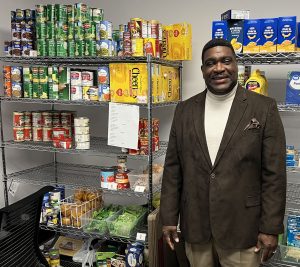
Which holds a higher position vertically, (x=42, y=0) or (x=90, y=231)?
(x=42, y=0)

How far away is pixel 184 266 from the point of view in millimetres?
2342

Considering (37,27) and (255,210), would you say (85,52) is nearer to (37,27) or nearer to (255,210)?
(37,27)

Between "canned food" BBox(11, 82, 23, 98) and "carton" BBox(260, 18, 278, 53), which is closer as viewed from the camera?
"carton" BBox(260, 18, 278, 53)

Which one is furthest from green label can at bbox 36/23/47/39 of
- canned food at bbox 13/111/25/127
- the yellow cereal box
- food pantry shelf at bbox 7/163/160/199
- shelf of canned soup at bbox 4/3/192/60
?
food pantry shelf at bbox 7/163/160/199

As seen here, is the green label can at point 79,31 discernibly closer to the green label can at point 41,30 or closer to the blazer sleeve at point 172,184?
the green label can at point 41,30

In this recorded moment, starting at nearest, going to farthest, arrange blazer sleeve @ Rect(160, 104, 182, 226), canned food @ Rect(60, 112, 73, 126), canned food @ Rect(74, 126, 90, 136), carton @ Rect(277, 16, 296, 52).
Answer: blazer sleeve @ Rect(160, 104, 182, 226), carton @ Rect(277, 16, 296, 52), canned food @ Rect(74, 126, 90, 136), canned food @ Rect(60, 112, 73, 126)

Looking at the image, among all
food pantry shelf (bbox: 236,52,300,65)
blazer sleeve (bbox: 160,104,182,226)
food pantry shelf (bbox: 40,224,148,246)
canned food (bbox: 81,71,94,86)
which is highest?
food pantry shelf (bbox: 236,52,300,65)

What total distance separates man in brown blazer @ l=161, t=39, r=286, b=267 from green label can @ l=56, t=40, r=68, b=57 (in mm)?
1130

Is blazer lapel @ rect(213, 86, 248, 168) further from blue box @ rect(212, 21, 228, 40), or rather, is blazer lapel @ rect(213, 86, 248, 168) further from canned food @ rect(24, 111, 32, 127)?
canned food @ rect(24, 111, 32, 127)

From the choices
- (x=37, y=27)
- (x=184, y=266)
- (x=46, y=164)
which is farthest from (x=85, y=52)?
(x=184, y=266)

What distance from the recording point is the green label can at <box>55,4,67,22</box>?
2439 mm

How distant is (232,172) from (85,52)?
1362mm

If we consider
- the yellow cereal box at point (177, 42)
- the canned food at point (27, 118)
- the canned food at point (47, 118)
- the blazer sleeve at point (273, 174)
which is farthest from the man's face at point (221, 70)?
the canned food at point (27, 118)

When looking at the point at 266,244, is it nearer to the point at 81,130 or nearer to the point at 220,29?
the point at 220,29
